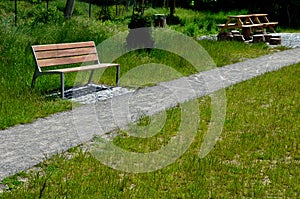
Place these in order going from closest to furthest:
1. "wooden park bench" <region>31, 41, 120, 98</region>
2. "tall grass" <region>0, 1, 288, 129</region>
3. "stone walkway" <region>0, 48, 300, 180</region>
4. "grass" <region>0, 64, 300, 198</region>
Result: "grass" <region>0, 64, 300, 198</region>
"stone walkway" <region>0, 48, 300, 180</region>
"tall grass" <region>0, 1, 288, 129</region>
"wooden park bench" <region>31, 41, 120, 98</region>

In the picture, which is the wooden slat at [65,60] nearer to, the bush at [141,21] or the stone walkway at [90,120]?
the stone walkway at [90,120]

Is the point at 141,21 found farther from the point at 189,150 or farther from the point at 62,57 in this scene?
the point at 189,150

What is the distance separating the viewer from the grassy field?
4617mm

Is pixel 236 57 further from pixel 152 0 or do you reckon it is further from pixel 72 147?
pixel 152 0

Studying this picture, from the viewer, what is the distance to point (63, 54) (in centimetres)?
881

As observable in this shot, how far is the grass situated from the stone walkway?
0.89 feet

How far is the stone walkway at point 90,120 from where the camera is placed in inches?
215

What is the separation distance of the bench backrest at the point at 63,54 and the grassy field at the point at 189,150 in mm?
416

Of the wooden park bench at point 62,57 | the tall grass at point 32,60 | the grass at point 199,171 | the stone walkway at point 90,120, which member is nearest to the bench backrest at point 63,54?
the wooden park bench at point 62,57

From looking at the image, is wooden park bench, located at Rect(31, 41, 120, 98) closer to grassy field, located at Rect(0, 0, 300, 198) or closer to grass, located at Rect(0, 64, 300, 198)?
grassy field, located at Rect(0, 0, 300, 198)

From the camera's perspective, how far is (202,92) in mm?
8930

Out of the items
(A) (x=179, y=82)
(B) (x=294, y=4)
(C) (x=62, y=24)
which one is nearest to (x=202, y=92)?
(A) (x=179, y=82)

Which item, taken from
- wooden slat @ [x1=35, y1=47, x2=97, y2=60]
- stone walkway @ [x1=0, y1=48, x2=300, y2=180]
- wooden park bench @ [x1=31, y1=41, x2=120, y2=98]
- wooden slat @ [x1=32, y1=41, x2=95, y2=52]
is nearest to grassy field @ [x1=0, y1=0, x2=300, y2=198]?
stone walkway @ [x1=0, y1=48, x2=300, y2=180]

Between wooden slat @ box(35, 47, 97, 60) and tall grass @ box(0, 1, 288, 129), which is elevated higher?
wooden slat @ box(35, 47, 97, 60)
